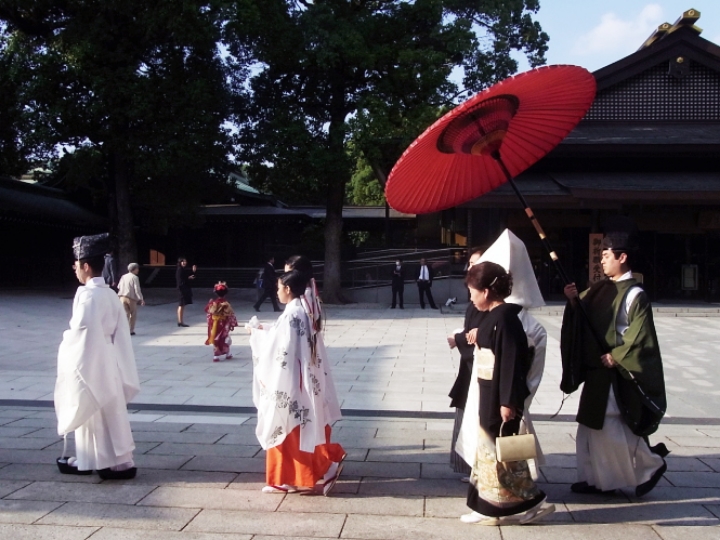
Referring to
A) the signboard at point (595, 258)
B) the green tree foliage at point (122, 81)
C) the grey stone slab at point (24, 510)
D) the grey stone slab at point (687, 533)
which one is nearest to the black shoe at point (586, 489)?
the grey stone slab at point (687, 533)

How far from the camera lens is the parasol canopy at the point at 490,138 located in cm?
402

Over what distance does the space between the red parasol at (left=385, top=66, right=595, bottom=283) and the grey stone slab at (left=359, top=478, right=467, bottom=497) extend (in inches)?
61.5

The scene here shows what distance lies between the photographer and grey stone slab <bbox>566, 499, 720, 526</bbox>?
399 cm

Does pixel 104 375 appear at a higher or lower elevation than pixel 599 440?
higher

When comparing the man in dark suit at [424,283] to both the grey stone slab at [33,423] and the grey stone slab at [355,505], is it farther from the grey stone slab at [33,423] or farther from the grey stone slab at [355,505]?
the grey stone slab at [355,505]

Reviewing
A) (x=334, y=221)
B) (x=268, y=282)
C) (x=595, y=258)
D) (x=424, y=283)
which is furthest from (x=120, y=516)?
(x=334, y=221)

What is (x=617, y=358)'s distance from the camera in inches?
167

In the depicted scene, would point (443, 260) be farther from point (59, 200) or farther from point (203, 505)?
Result: point (203, 505)

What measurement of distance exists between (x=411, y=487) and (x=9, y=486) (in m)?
2.61

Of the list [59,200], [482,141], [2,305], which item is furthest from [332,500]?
[59,200]

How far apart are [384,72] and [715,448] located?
55.3 ft

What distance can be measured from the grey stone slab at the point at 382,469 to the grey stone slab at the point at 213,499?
0.76m

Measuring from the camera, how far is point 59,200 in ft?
87.7

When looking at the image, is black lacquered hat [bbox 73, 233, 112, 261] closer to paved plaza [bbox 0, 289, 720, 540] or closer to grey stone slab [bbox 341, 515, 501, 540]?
paved plaza [bbox 0, 289, 720, 540]
